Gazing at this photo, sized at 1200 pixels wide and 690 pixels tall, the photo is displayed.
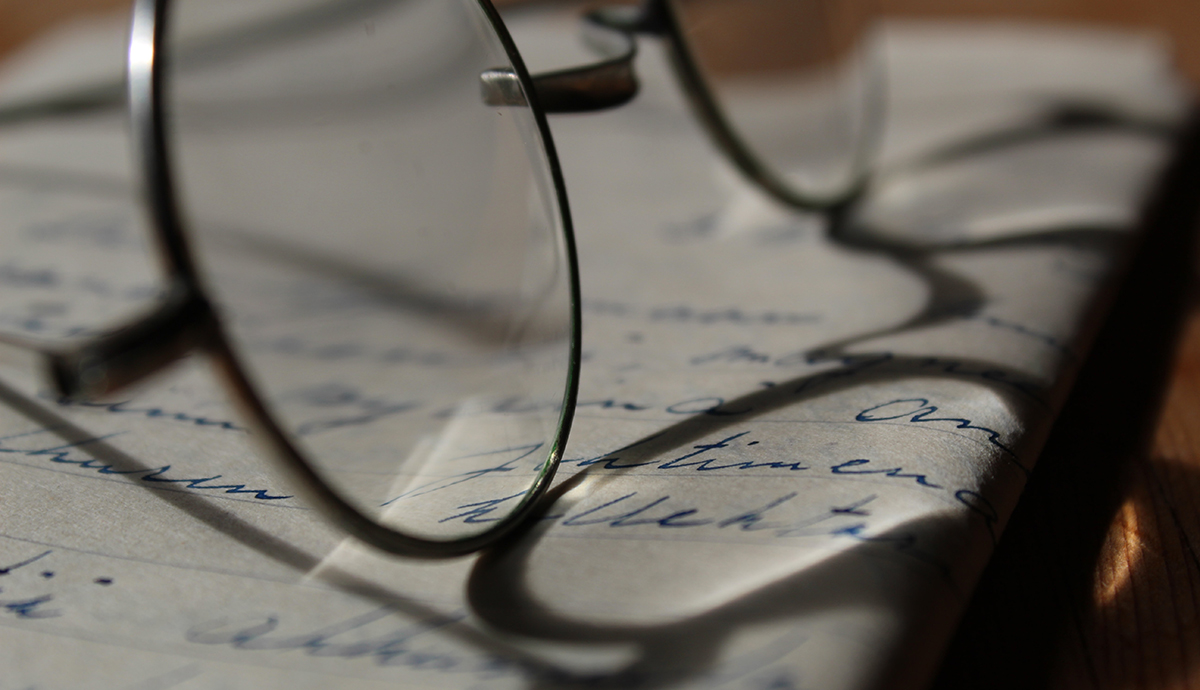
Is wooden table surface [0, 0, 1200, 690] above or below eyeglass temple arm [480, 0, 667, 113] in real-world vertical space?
below

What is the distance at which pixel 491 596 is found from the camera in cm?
18

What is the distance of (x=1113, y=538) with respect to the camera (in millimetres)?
204

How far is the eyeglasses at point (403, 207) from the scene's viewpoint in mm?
165

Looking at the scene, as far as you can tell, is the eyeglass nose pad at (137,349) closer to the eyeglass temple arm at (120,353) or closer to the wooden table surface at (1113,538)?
the eyeglass temple arm at (120,353)

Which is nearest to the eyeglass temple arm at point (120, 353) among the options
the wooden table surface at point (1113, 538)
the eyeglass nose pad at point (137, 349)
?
the eyeglass nose pad at point (137, 349)

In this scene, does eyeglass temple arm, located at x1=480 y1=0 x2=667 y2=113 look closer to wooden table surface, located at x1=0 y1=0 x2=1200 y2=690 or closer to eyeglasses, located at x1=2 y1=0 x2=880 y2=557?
eyeglasses, located at x1=2 y1=0 x2=880 y2=557

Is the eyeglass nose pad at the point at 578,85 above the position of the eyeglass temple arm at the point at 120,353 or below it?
above

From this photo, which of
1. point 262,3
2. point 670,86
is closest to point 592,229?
point 670,86

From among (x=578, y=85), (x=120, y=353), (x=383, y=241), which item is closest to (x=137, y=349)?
(x=120, y=353)

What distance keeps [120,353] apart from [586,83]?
13cm

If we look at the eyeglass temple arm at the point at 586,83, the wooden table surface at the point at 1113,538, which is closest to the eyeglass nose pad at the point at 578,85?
the eyeglass temple arm at the point at 586,83

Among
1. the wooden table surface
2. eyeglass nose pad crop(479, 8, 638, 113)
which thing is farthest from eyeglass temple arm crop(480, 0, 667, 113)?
the wooden table surface

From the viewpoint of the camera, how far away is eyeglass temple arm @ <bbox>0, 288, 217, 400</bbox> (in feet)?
0.45

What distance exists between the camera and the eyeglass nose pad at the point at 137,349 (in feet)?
0.45
